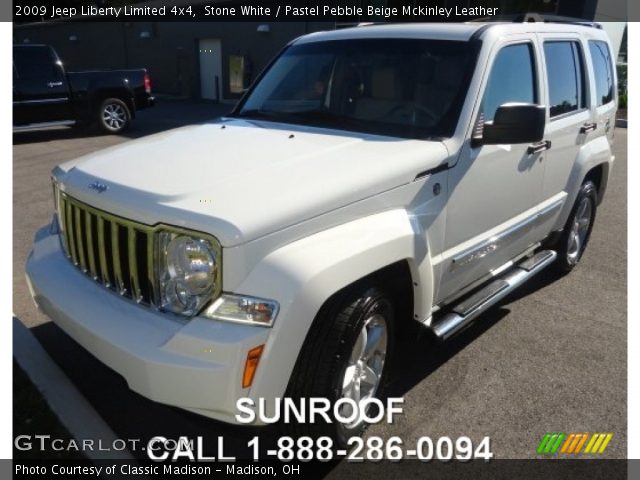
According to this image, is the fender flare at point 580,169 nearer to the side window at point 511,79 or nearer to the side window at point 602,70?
the side window at point 602,70

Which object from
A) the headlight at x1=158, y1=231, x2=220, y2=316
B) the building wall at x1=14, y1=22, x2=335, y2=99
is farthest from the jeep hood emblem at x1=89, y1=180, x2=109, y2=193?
the building wall at x1=14, y1=22, x2=335, y2=99

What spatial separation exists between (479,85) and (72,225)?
7.90 ft

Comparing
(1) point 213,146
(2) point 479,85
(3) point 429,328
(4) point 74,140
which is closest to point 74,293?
(1) point 213,146

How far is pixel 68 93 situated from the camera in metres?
11.9

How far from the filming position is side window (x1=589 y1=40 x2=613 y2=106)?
15.8 feet

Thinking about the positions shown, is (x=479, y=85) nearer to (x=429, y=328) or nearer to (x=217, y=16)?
(x=429, y=328)

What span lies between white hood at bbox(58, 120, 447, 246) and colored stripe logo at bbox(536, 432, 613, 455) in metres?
1.60

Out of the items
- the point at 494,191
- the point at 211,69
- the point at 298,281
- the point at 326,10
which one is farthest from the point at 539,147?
the point at 211,69

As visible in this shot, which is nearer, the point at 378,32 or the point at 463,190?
the point at 463,190

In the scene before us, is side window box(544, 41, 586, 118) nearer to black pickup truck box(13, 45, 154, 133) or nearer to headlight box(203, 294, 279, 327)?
headlight box(203, 294, 279, 327)

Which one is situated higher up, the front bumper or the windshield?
the windshield

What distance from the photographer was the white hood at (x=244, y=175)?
7.04 feet
